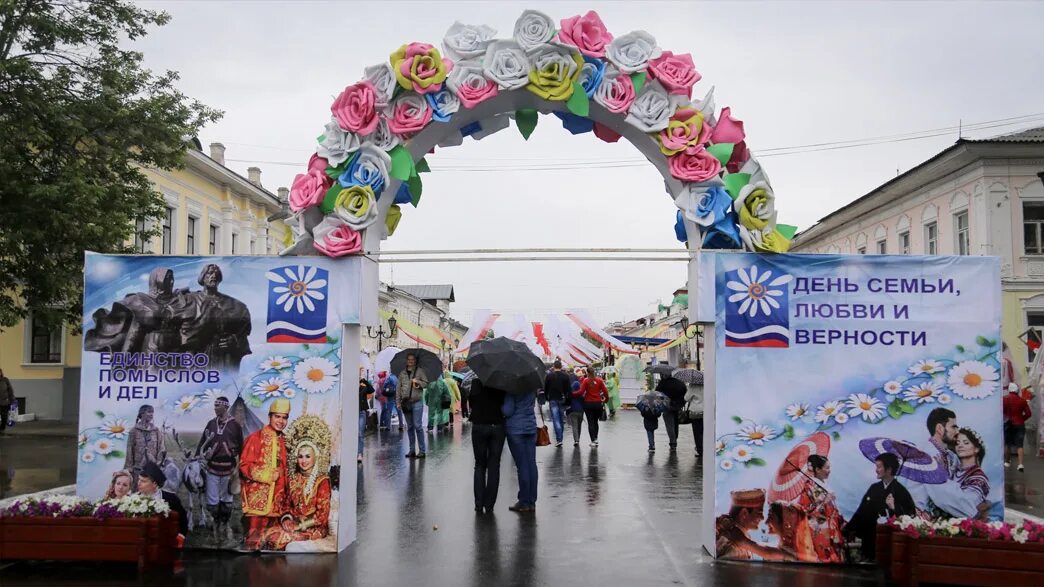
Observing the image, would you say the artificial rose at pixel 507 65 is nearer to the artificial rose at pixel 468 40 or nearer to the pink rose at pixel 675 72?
the artificial rose at pixel 468 40

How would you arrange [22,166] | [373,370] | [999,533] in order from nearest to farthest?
1. [999,533]
2. [22,166]
3. [373,370]

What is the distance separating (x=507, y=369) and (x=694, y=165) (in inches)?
135

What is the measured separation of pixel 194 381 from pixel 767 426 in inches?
211

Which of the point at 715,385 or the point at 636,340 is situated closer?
the point at 715,385

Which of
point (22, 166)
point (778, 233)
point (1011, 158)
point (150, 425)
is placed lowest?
point (150, 425)

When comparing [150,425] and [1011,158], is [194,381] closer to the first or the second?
[150,425]

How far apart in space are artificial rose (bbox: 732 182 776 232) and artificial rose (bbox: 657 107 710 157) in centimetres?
64

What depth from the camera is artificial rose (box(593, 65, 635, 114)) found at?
318 inches

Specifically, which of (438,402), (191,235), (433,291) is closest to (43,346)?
(191,235)

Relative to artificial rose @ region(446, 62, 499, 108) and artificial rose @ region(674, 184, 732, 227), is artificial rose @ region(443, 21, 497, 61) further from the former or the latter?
artificial rose @ region(674, 184, 732, 227)

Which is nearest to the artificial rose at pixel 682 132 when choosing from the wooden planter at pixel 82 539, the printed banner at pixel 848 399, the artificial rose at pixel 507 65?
the printed banner at pixel 848 399

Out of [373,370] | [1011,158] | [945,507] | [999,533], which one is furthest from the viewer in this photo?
[1011,158]

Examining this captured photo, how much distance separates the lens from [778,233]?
8117 mm

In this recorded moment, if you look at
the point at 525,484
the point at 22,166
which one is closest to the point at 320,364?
the point at 525,484
